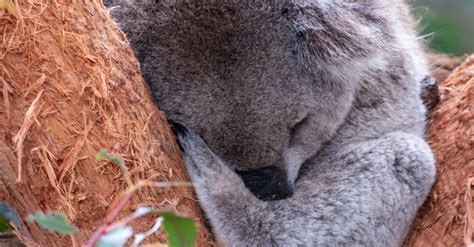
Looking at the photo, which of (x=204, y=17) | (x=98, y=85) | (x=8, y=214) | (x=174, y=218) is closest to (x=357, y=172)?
(x=204, y=17)

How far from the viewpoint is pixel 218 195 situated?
2453mm

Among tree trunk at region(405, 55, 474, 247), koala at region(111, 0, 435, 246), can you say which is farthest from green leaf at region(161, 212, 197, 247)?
tree trunk at region(405, 55, 474, 247)

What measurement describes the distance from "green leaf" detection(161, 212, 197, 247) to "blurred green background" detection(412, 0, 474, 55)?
3.02 meters

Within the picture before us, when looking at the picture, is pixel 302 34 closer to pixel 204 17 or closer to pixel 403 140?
pixel 204 17

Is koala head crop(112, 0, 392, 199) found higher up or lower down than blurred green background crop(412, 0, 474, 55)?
higher up

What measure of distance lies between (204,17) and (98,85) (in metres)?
0.51

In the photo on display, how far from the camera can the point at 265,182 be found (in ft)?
7.97

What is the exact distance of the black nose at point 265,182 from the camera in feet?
7.95

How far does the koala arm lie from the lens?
2436mm

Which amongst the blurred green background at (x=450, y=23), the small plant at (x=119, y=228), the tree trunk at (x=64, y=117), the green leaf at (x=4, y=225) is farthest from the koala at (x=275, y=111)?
the blurred green background at (x=450, y=23)

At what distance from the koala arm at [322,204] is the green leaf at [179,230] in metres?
1.14

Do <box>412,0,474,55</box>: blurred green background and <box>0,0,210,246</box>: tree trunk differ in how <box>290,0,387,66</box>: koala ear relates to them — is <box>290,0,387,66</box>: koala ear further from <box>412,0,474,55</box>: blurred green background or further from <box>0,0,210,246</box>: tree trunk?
<box>412,0,474,55</box>: blurred green background

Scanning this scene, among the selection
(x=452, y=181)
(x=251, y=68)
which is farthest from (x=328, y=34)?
(x=452, y=181)

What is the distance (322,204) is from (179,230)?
129 cm
